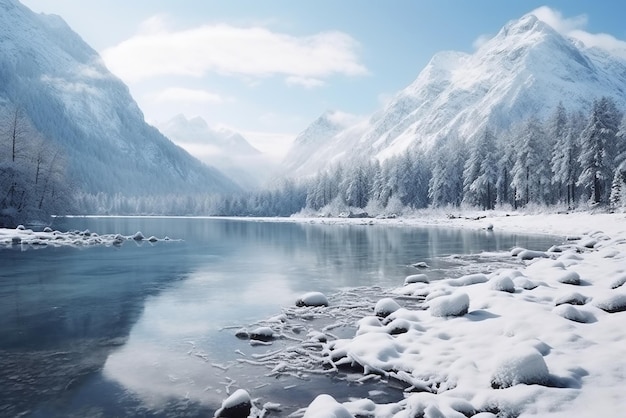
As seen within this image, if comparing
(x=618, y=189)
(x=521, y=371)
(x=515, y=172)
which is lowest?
(x=521, y=371)

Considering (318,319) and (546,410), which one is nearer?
(546,410)

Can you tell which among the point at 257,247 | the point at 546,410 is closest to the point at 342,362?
the point at 546,410

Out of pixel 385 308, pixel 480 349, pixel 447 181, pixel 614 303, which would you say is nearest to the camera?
pixel 480 349

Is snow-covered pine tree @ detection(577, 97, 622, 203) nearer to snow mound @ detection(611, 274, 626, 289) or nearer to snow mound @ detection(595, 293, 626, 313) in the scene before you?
snow mound @ detection(611, 274, 626, 289)

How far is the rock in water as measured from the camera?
7.49 m

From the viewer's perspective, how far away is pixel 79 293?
18.0 meters

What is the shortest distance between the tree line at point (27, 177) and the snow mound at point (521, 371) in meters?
53.3

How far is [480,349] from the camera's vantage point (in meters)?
9.90

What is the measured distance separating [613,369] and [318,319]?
8.03m

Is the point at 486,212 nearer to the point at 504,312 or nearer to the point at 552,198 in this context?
the point at 552,198

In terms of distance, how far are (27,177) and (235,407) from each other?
51864 mm

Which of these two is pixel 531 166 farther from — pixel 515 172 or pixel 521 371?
pixel 521 371

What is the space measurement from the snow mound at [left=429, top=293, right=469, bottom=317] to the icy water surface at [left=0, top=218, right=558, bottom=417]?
2.73 metres

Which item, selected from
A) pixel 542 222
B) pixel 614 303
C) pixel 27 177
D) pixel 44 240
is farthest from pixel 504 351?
pixel 27 177
